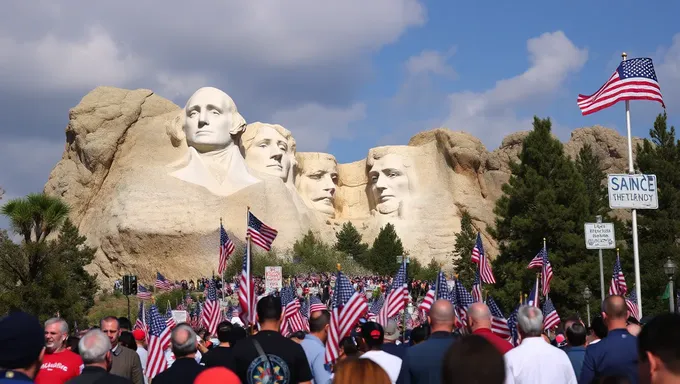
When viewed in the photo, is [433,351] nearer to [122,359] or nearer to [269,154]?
[122,359]

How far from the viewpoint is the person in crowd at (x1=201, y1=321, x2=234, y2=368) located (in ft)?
19.4

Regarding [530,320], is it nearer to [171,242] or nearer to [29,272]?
[29,272]

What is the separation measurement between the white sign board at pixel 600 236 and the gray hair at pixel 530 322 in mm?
14549

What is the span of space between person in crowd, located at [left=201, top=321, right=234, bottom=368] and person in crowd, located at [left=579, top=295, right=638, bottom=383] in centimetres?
248

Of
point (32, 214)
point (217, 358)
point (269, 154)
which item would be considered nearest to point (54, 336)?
point (217, 358)

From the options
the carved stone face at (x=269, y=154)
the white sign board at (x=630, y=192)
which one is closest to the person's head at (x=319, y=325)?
the white sign board at (x=630, y=192)

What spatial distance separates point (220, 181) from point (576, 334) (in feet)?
184

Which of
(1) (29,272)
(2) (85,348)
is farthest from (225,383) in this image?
(1) (29,272)

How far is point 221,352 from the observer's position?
639 cm

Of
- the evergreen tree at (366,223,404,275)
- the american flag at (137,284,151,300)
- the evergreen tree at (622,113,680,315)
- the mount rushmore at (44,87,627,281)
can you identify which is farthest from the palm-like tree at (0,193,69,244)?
the evergreen tree at (366,223,404,275)

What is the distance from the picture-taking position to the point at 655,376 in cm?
320

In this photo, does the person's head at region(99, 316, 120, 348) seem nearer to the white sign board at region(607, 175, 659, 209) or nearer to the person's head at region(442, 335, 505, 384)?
the person's head at region(442, 335, 505, 384)

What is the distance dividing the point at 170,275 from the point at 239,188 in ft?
27.0

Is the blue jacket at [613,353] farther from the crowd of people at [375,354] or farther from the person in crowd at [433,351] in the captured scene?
the person in crowd at [433,351]
